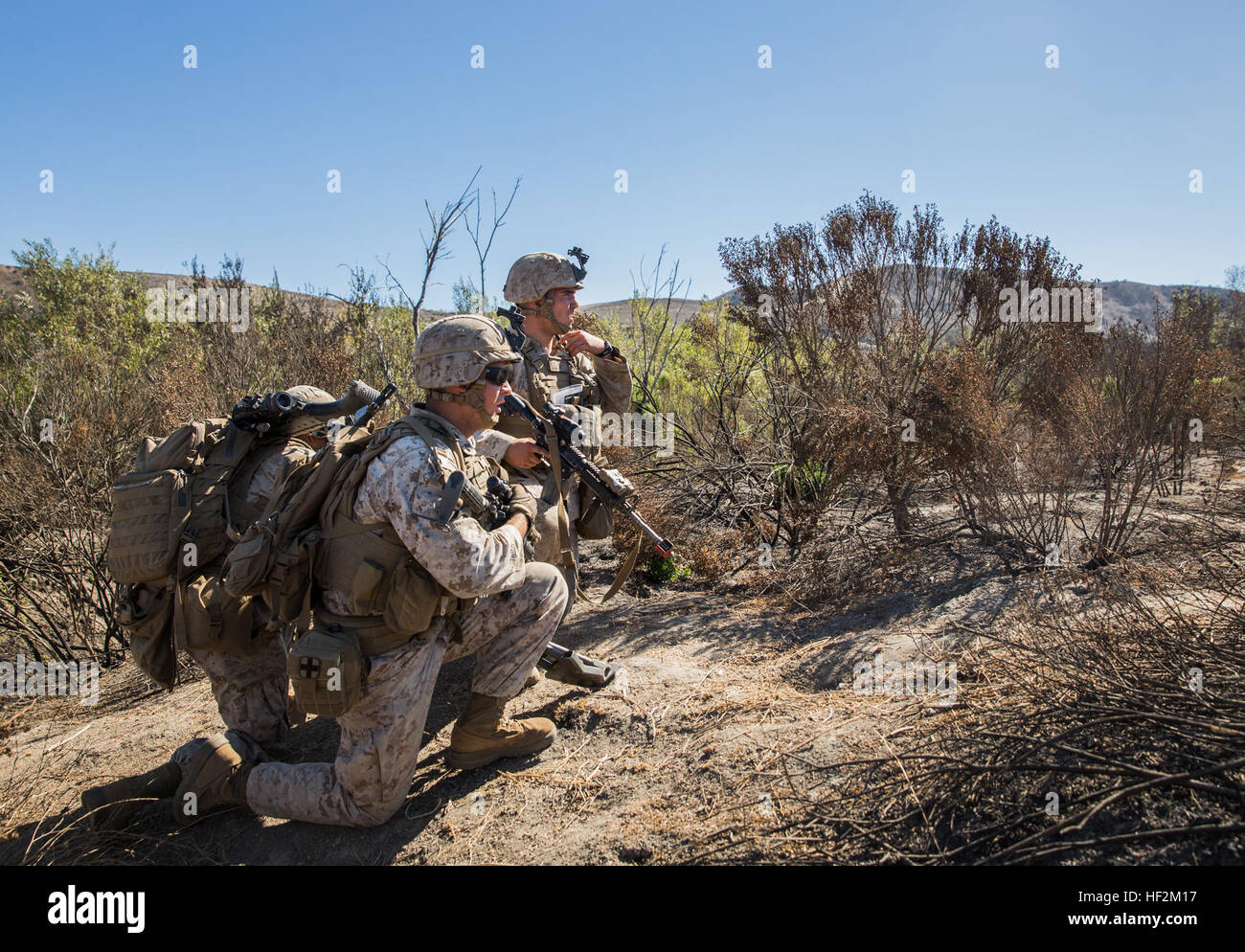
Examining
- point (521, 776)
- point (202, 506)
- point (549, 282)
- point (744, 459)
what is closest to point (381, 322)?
point (744, 459)

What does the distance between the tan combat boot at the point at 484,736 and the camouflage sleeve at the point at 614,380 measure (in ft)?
6.53

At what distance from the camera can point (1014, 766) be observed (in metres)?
2.11

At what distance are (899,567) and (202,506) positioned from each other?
425 cm

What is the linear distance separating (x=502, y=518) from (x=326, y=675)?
0.83 metres

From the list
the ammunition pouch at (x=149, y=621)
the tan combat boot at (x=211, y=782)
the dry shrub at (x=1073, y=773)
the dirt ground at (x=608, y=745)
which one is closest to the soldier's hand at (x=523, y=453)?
the dirt ground at (x=608, y=745)

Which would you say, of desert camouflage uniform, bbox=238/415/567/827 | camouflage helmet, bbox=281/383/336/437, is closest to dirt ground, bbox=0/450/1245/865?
desert camouflage uniform, bbox=238/415/567/827

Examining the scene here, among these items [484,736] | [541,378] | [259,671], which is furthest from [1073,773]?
[259,671]

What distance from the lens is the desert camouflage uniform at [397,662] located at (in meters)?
2.66

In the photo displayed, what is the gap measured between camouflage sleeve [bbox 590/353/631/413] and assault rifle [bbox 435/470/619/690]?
4.48ft

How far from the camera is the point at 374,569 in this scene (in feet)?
8.92

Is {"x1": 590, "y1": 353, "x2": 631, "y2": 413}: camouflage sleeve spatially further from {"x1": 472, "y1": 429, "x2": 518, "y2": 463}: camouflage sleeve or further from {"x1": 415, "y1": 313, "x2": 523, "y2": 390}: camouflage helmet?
{"x1": 415, "y1": 313, "x2": 523, "y2": 390}: camouflage helmet

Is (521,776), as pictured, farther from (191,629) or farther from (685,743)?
(191,629)

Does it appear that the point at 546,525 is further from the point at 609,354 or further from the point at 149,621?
the point at 149,621

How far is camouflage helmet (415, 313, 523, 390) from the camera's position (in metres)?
2.90
